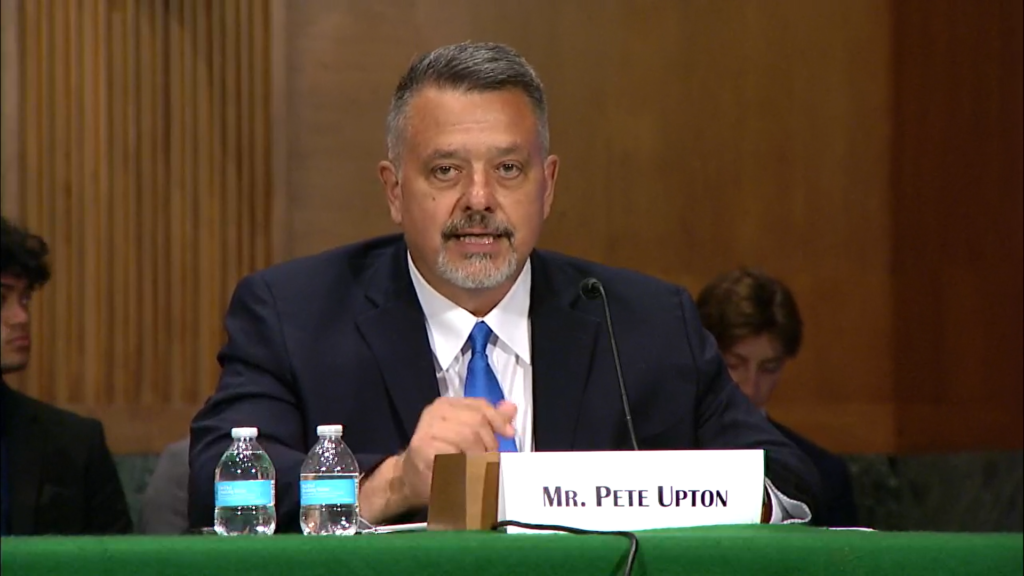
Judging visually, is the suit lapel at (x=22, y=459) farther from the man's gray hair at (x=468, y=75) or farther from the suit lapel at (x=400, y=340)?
the man's gray hair at (x=468, y=75)

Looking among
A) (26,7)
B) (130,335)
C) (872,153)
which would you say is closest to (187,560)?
(130,335)

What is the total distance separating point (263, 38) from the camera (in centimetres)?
376

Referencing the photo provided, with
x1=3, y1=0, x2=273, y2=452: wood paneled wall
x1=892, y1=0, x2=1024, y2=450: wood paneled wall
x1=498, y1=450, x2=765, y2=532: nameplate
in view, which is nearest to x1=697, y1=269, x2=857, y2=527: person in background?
x1=892, y1=0, x2=1024, y2=450: wood paneled wall

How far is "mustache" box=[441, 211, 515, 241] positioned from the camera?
2.54 meters

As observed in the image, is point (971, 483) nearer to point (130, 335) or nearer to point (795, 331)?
point (795, 331)

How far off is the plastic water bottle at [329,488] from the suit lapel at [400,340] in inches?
13.1

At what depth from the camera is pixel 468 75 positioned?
2568mm

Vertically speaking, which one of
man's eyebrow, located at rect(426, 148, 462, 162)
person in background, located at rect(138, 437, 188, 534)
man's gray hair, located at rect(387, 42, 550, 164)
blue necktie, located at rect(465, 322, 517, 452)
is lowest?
person in background, located at rect(138, 437, 188, 534)

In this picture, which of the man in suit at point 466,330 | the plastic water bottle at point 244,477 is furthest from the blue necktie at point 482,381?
the plastic water bottle at point 244,477

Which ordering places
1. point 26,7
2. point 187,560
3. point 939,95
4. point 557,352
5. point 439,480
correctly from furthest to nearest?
point 939,95 → point 26,7 → point 557,352 → point 439,480 → point 187,560

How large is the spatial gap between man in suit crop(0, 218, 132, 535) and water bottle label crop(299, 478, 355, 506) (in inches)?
71.7

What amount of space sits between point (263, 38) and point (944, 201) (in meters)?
1.84

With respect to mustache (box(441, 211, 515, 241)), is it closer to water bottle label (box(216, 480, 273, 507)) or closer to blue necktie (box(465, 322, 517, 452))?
blue necktie (box(465, 322, 517, 452))

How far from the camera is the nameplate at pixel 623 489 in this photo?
1677mm
